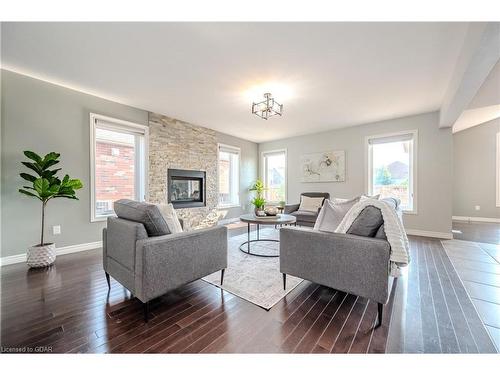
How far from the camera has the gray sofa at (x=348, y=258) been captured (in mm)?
1478

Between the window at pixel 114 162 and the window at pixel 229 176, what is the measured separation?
7.42ft

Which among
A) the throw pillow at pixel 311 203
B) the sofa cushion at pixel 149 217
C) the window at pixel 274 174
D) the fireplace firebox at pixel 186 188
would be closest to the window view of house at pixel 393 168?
the throw pillow at pixel 311 203

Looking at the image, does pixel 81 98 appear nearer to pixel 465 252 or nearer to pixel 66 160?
pixel 66 160

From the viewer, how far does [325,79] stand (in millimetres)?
2826

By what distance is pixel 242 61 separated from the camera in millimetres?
2402

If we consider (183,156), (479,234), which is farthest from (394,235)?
(479,234)

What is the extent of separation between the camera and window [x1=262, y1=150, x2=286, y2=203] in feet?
21.3

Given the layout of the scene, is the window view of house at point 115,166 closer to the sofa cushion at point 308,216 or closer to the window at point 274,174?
the sofa cushion at point 308,216

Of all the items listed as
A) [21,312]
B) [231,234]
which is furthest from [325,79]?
[21,312]

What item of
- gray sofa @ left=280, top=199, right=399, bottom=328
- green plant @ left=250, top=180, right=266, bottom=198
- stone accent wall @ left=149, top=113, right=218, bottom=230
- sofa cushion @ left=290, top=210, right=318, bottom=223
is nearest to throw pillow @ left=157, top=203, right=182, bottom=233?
gray sofa @ left=280, top=199, right=399, bottom=328

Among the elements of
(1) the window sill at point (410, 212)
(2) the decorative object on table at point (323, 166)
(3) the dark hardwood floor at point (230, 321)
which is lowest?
(3) the dark hardwood floor at point (230, 321)

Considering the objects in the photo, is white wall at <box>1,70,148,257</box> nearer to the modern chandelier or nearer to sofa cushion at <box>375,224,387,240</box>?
the modern chandelier

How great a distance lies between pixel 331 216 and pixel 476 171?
683cm

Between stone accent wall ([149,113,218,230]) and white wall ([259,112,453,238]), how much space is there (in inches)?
124
